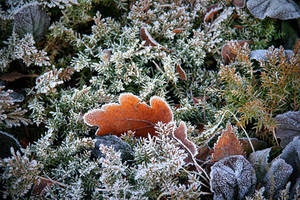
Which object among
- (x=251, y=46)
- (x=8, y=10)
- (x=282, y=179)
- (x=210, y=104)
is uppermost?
(x=8, y=10)

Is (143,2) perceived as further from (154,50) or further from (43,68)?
(43,68)

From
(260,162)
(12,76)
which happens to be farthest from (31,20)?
(260,162)

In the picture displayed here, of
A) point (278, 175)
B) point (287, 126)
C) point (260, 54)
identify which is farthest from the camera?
point (260, 54)

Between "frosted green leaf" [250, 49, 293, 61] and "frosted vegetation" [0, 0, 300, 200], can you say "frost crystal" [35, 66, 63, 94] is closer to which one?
"frosted vegetation" [0, 0, 300, 200]

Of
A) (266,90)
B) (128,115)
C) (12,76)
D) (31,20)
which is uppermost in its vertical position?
(31,20)

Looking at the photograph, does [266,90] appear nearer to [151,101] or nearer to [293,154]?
[293,154]

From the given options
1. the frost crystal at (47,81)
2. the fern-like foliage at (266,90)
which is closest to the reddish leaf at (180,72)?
the fern-like foliage at (266,90)

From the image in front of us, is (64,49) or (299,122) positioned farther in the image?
(64,49)

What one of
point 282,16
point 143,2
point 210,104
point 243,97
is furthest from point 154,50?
point 282,16
